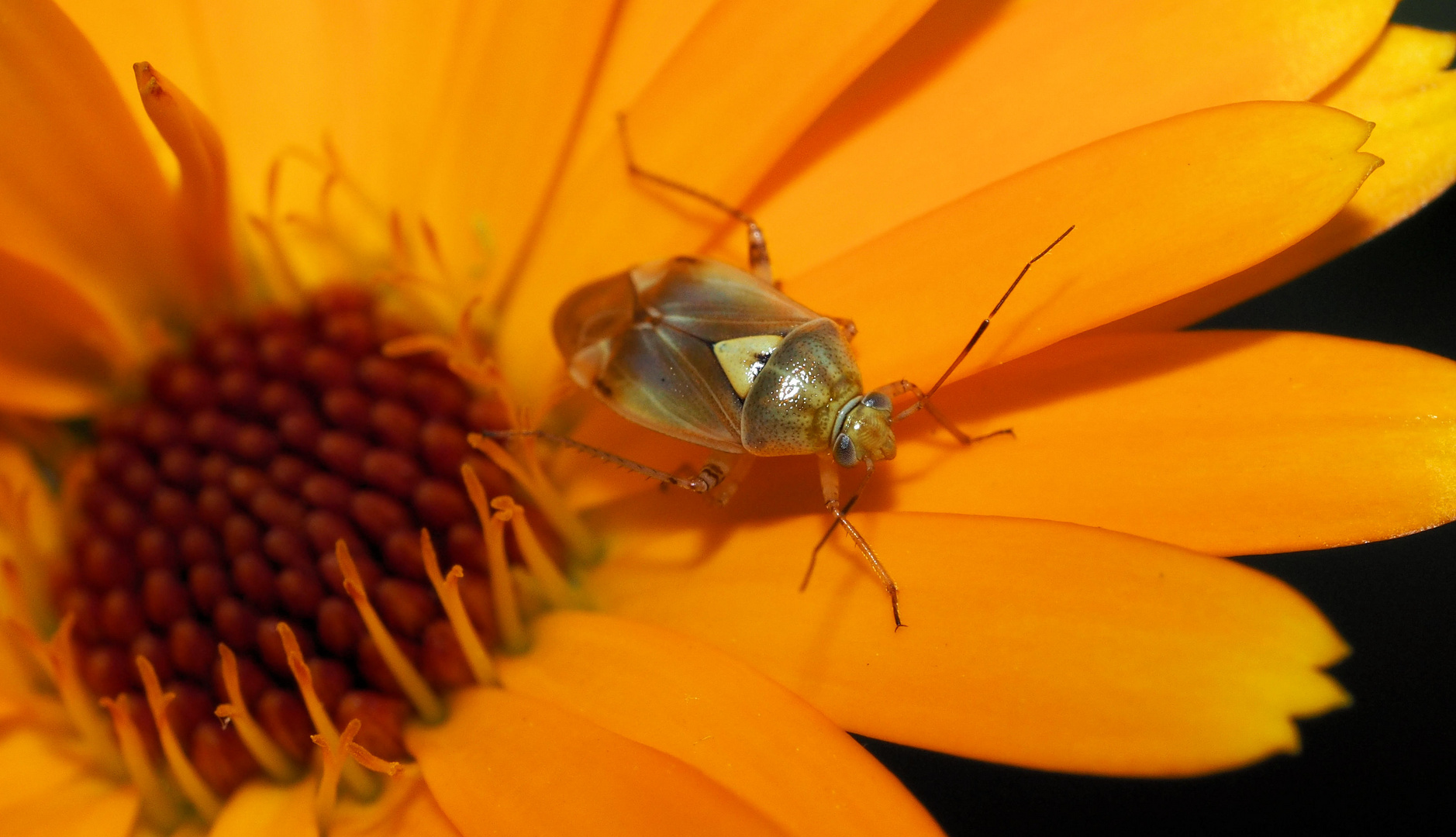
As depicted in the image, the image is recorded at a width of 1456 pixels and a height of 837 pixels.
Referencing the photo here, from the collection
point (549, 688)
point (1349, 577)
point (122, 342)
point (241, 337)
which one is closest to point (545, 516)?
point (549, 688)

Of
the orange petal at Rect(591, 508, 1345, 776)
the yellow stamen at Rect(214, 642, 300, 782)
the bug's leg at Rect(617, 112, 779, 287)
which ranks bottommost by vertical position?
the yellow stamen at Rect(214, 642, 300, 782)

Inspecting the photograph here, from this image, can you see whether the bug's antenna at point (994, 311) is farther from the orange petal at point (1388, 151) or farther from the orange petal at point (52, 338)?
the orange petal at point (52, 338)

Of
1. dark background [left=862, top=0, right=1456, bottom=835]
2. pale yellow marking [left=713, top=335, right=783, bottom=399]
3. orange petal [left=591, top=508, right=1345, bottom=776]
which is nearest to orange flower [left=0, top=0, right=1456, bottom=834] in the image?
orange petal [left=591, top=508, right=1345, bottom=776]

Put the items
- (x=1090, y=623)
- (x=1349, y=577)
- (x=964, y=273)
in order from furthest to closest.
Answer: (x=1349, y=577)
(x=964, y=273)
(x=1090, y=623)

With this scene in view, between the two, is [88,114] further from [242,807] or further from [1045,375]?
[1045,375]

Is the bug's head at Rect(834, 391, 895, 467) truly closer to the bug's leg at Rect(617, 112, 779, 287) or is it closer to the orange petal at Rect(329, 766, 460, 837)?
the bug's leg at Rect(617, 112, 779, 287)

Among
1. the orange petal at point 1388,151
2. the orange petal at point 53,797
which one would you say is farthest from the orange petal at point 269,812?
the orange petal at point 1388,151
